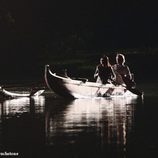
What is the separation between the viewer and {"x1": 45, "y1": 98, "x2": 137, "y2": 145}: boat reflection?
16.1 metres

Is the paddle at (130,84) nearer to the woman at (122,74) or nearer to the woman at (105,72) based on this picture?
the woman at (122,74)

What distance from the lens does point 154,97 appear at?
2927 cm

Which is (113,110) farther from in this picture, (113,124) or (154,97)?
(154,97)

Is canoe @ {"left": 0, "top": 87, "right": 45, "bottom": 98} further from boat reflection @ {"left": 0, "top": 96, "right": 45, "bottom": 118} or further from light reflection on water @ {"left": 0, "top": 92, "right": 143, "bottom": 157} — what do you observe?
light reflection on water @ {"left": 0, "top": 92, "right": 143, "bottom": 157}

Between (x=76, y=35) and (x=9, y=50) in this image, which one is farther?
(x=76, y=35)

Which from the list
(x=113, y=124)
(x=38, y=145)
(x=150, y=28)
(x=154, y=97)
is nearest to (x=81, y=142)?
(x=38, y=145)

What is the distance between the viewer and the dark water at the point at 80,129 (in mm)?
14375

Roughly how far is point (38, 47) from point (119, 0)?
8.08 meters

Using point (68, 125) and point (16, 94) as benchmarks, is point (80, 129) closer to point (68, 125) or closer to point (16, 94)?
point (68, 125)

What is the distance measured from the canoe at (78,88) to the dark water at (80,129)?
1.54 meters

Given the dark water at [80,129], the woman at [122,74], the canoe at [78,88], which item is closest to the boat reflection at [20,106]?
the dark water at [80,129]

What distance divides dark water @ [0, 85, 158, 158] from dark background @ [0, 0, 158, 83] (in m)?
31.4

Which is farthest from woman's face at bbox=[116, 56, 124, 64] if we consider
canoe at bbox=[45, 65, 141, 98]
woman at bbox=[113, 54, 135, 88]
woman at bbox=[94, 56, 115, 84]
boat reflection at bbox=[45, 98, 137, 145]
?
boat reflection at bbox=[45, 98, 137, 145]

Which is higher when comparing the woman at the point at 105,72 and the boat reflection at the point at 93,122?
the woman at the point at 105,72
